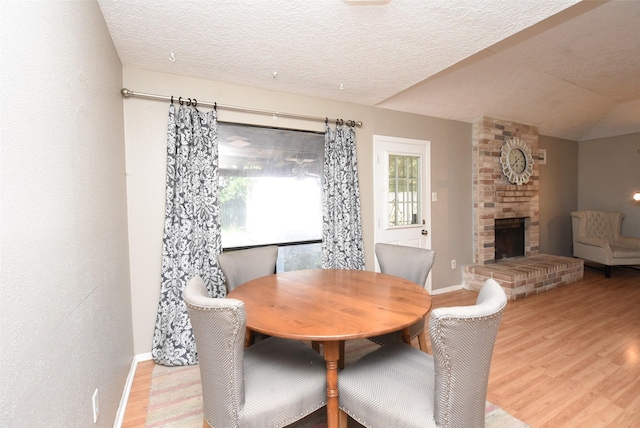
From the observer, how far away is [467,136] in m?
4.39

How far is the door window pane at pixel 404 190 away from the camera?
376 centimetres

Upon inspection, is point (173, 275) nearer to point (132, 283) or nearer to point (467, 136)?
point (132, 283)

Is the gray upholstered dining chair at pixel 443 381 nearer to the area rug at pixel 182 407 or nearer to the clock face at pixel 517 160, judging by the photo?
the area rug at pixel 182 407

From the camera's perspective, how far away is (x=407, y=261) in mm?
2357

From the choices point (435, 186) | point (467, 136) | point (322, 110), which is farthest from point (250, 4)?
point (467, 136)

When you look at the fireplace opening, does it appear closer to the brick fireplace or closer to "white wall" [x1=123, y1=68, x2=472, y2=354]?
the brick fireplace

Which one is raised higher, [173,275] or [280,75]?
[280,75]

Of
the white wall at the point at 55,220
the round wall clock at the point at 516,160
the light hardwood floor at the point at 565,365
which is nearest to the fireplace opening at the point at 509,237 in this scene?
the round wall clock at the point at 516,160

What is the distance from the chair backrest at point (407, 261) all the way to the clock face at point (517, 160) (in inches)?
129

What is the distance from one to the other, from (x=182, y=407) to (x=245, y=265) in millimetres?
986

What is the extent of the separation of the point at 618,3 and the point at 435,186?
232 cm

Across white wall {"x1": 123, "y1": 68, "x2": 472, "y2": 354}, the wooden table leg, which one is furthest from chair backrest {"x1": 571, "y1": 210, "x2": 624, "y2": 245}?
the wooden table leg

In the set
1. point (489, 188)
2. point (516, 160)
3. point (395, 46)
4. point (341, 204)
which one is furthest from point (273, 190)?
point (516, 160)

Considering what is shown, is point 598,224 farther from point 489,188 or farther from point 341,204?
point 341,204
